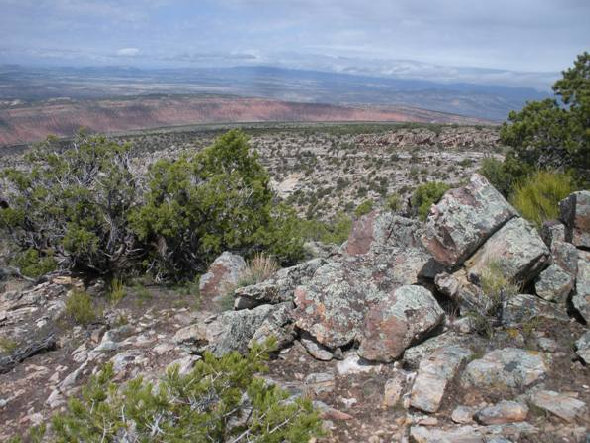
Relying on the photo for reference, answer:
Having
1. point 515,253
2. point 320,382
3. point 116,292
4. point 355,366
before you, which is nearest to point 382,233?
point 515,253

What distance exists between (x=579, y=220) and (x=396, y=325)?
2748 mm

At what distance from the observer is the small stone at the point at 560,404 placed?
11.3ft

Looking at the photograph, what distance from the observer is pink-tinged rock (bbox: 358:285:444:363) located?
468 cm

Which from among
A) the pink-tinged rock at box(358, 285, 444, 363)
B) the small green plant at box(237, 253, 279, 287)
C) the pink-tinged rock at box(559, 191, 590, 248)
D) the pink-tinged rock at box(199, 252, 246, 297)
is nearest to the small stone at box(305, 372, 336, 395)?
the pink-tinged rock at box(358, 285, 444, 363)

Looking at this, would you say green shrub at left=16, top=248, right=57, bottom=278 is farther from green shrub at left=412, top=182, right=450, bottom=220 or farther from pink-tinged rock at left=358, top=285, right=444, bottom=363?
green shrub at left=412, top=182, right=450, bottom=220

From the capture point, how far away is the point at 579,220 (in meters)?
5.48

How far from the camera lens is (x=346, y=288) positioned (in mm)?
5445

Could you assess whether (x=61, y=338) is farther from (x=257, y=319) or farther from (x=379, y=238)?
(x=379, y=238)

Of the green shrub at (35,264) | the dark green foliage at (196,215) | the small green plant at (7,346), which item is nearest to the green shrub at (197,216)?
the dark green foliage at (196,215)

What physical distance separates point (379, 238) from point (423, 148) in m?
27.7

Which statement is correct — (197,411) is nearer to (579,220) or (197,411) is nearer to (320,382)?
(320,382)

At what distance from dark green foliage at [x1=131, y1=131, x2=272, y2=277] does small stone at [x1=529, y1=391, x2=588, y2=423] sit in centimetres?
567

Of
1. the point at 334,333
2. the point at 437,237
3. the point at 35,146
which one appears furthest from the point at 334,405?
the point at 35,146

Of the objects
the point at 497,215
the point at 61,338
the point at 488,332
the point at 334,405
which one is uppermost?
the point at 497,215
